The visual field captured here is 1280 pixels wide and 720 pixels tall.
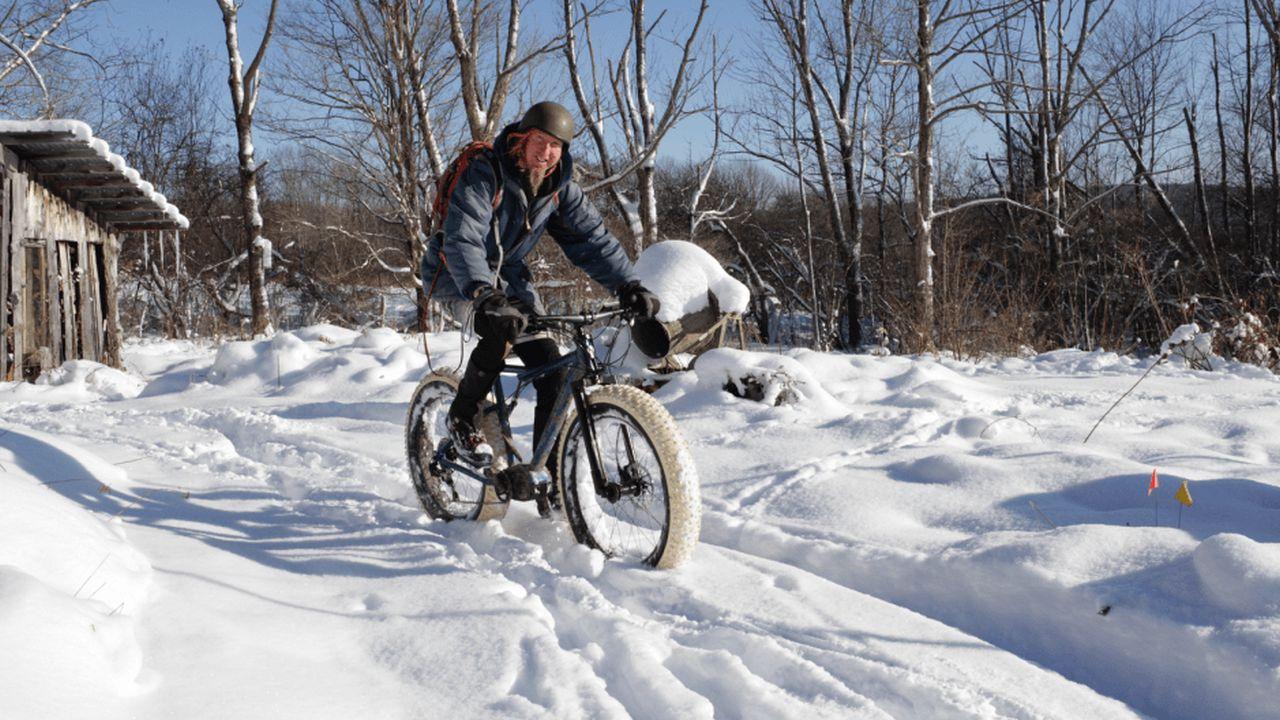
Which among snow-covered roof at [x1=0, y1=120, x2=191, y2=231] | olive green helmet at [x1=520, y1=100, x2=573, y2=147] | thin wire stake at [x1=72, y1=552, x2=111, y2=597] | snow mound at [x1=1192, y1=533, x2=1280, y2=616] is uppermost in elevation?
snow-covered roof at [x1=0, y1=120, x2=191, y2=231]

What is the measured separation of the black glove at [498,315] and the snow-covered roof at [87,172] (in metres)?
7.72

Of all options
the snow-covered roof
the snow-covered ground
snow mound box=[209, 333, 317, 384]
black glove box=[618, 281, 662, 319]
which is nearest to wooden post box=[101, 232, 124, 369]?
the snow-covered roof

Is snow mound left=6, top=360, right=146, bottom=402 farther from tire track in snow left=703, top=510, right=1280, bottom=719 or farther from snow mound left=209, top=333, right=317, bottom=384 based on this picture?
tire track in snow left=703, top=510, right=1280, bottom=719

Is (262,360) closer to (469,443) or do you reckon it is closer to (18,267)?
(18,267)

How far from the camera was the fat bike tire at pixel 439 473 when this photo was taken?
3.68 metres

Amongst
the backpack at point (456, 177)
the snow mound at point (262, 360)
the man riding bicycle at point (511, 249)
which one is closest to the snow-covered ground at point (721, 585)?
the man riding bicycle at point (511, 249)

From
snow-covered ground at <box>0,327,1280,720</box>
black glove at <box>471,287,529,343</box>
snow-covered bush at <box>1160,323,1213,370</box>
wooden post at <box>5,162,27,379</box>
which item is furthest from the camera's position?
wooden post at <box>5,162,27,379</box>

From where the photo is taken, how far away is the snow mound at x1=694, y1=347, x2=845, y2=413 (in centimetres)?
557

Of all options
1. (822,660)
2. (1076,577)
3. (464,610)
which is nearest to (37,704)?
(464,610)

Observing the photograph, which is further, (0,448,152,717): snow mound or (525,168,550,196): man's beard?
(525,168,550,196): man's beard

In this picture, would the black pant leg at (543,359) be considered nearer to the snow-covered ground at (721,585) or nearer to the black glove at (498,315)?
the black glove at (498,315)

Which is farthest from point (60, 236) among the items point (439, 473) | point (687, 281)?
point (439, 473)

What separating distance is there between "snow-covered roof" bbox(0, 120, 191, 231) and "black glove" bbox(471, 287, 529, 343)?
7.72 meters

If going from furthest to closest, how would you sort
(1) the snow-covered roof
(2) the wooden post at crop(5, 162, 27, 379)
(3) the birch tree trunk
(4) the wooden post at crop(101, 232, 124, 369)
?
(3) the birch tree trunk, (4) the wooden post at crop(101, 232, 124, 369), (2) the wooden post at crop(5, 162, 27, 379), (1) the snow-covered roof
